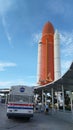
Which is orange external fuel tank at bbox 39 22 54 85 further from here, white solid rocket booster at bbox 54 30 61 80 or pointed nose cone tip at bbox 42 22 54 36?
white solid rocket booster at bbox 54 30 61 80

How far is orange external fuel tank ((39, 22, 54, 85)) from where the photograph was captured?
68.4 m

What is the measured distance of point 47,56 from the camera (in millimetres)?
69188

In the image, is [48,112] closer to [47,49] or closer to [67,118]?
[67,118]

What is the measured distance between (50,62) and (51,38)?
8.96 metres

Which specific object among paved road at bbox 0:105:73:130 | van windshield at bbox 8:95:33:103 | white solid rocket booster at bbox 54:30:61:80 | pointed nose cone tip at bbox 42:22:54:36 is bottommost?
paved road at bbox 0:105:73:130

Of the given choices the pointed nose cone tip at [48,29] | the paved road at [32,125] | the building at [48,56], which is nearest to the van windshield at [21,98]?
the paved road at [32,125]

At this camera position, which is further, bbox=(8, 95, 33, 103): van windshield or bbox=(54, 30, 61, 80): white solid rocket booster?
bbox=(54, 30, 61, 80): white solid rocket booster

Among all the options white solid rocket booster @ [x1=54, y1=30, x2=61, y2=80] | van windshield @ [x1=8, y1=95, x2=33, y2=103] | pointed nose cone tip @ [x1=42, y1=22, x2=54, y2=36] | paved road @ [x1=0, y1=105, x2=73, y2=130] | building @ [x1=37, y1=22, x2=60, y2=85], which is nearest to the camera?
paved road @ [x1=0, y1=105, x2=73, y2=130]

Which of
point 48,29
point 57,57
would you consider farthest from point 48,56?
point 48,29

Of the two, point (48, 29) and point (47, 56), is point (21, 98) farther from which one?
point (48, 29)

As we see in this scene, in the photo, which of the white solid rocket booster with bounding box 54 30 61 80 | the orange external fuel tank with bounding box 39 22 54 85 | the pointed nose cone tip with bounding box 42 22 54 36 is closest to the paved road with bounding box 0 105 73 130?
the white solid rocket booster with bounding box 54 30 61 80

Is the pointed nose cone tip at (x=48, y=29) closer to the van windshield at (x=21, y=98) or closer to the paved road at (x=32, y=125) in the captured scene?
the van windshield at (x=21, y=98)

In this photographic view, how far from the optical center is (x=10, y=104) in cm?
1925

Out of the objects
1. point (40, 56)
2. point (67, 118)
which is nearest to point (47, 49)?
point (40, 56)
